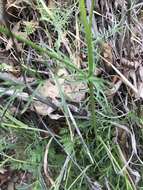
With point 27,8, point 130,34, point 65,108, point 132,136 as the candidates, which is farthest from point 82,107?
point 27,8

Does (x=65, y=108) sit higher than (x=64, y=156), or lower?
higher

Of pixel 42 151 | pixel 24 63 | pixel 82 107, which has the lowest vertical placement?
pixel 42 151

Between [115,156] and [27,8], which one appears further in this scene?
[27,8]

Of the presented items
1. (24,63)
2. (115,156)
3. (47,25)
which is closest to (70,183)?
(115,156)

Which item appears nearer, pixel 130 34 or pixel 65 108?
pixel 65 108

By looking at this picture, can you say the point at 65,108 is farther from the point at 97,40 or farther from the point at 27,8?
the point at 27,8

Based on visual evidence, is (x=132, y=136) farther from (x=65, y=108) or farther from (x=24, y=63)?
(x=24, y=63)
